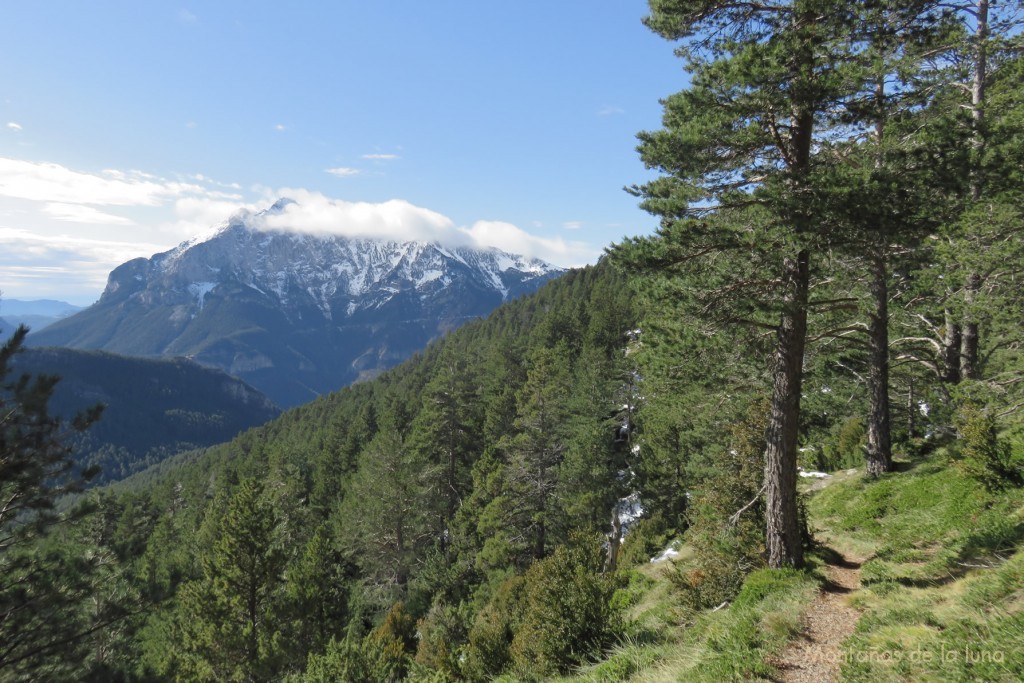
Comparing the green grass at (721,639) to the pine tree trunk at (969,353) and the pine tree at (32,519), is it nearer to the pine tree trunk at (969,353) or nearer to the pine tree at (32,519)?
the pine tree trunk at (969,353)

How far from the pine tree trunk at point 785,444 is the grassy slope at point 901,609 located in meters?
0.52

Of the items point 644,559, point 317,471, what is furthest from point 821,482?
point 317,471

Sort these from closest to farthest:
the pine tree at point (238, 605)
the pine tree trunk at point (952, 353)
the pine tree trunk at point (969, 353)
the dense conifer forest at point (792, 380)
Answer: the dense conifer forest at point (792, 380) → the pine tree trunk at point (969, 353) → the pine tree trunk at point (952, 353) → the pine tree at point (238, 605)

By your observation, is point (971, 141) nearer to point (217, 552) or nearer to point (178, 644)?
point (217, 552)

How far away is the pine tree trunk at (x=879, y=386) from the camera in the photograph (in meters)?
13.5

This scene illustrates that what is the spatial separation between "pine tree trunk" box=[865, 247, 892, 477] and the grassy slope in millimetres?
→ 2146

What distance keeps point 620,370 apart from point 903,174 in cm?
2834

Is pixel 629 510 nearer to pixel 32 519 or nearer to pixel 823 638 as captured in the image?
pixel 823 638

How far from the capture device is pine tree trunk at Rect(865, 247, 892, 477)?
13.5 meters

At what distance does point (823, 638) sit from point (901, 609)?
1.11m

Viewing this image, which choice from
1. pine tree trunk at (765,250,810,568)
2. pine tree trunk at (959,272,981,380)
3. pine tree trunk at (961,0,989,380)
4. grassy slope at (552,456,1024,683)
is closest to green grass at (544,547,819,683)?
grassy slope at (552,456,1024,683)

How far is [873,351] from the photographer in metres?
13.8

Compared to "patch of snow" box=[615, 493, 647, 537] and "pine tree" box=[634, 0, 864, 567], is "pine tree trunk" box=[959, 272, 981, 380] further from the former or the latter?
"patch of snow" box=[615, 493, 647, 537]

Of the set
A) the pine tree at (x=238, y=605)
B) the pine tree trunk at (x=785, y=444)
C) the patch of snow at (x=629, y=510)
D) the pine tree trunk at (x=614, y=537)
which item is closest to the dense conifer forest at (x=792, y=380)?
the pine tree trunk at (x=785, y=444)
